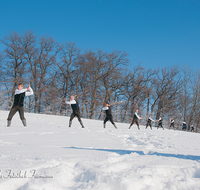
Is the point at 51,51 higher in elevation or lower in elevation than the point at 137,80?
higher

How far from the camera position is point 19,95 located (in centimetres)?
767

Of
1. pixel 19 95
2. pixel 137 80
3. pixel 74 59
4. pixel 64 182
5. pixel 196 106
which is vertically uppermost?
pixel 74 59

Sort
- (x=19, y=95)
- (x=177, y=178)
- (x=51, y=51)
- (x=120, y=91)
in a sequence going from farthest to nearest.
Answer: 1. (x=120, y=91)
2. (x=51, y=51)
3. (x=19, y=95)
4. (x=177, y=178)

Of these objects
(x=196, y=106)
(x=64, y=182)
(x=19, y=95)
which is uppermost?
(x=196, y=106)

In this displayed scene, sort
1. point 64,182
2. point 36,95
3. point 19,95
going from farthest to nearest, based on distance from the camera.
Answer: point 36,95
point 19,95
point 64,182

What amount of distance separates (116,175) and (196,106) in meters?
42.5

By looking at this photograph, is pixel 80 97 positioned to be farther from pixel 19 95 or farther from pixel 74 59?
pixel 19 95

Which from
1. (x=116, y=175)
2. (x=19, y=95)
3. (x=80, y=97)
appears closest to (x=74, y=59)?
(x=80, y=97)

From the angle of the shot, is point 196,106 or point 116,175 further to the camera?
point 196,106

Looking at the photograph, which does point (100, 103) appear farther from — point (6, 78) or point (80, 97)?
point (6, 78)

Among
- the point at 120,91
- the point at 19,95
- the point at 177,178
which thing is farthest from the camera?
the point at 120,91

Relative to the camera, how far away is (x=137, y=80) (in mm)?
37219

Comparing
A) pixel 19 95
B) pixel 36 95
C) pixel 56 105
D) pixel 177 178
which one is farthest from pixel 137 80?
pixel 177 178

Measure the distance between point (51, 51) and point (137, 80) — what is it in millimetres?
18215
